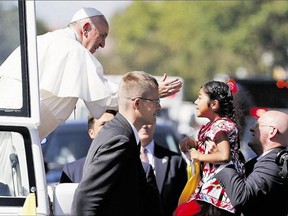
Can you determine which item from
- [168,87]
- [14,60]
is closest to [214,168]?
[168,87]

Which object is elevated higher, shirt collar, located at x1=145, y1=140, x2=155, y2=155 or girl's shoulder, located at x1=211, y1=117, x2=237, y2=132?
girl's shoulder, located at x1=211, y1=117, x2=237, y2=132

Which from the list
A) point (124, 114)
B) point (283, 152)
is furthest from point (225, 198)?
point (124, 114)

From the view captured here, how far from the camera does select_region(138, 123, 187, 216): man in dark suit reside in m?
7.71

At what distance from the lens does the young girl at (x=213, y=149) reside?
625 cm

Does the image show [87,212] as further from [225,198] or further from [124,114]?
[225,198]

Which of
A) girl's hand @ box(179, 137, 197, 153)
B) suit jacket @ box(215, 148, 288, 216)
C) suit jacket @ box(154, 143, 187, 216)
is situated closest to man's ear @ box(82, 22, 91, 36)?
girl's hand @ box(179, 137, 197, 153)

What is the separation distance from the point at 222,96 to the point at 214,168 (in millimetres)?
469

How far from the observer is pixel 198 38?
77.2 m

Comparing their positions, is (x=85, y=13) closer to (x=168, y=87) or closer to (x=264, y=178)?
(x=168, y=87)

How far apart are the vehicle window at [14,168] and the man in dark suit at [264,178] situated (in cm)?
129

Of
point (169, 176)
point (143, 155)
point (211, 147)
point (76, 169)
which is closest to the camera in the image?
point (211, 147)

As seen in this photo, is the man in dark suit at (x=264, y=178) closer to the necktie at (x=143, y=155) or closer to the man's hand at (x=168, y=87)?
the man's hand at (x=168, y=87)

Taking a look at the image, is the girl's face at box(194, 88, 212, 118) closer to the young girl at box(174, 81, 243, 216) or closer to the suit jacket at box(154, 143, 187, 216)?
the young girl at box(174, 81, 243, 216)

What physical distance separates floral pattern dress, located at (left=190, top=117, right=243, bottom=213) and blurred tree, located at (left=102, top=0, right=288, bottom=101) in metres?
42.5
